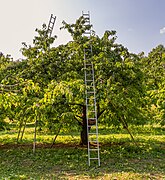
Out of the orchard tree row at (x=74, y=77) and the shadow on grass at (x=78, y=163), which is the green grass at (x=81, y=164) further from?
the orchard tree row at (x=74, y=77)

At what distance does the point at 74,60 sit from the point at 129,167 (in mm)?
4188

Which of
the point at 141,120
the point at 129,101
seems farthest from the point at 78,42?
the point at 141,120

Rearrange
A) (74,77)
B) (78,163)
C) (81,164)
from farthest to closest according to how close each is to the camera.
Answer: (74,77), (78,163), (81,164)

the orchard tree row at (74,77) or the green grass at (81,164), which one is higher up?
the orchard tree row at (74,77)

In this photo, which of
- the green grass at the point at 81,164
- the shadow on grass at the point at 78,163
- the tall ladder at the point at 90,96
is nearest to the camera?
the green grass at the point at 81,164

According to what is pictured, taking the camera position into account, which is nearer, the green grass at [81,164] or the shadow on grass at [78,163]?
the green grass at [81,164]

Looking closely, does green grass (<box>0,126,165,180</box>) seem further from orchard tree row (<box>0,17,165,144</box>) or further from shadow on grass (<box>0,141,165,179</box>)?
orchard tree row (<box>0,17,165,144</box>)

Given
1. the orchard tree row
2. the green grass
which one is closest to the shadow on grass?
the green grass

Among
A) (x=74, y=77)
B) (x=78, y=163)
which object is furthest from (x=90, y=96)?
(x=78, y=163)

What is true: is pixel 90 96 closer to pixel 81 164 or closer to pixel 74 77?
pixel 74 77

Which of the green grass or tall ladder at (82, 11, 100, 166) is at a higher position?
tall ladder at (82, 11, 100, 166)

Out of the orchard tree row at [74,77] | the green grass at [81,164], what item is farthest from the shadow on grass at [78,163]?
the orchard tree row at [74,77]

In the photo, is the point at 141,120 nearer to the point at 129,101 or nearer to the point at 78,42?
the point at 129,101

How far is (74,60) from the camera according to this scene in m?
8.80
